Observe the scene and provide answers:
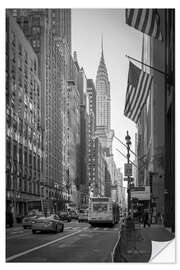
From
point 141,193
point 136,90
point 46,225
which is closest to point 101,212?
point 141,193

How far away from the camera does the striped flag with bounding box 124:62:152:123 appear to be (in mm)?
19359

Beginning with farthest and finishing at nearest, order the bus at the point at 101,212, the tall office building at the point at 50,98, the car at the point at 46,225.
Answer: the tall office building at the point at 50,98 < the bus at the point at 101,212 < the car at the point at 46,225

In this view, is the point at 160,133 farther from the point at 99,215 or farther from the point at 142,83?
the point at 142,83

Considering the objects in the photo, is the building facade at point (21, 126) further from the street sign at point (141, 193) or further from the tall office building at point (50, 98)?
the street sign at point (141, 193)

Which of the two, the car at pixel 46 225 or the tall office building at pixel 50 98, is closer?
the car at pixel 46 225

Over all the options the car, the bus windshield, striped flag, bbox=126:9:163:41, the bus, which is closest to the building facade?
the bus

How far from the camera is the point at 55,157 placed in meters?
133

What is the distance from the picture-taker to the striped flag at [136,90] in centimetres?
1936

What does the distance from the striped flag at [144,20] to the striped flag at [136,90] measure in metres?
2.70

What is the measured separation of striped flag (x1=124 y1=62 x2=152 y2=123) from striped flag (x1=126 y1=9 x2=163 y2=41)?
270 cm

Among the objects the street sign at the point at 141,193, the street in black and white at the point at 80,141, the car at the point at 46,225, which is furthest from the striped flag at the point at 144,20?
the street sign at the point at 141,193
